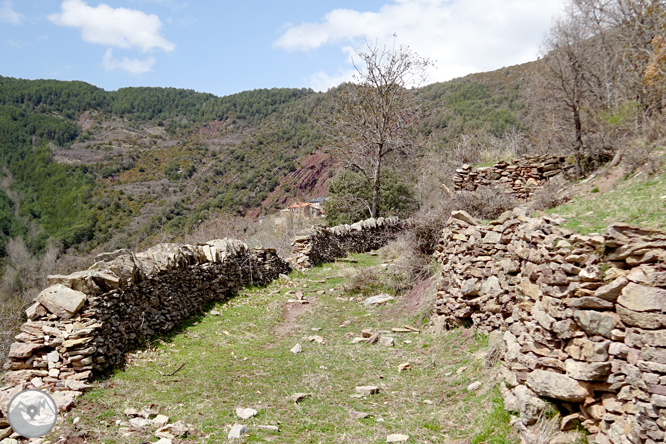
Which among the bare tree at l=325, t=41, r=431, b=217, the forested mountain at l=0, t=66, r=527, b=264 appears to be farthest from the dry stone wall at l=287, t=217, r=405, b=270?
the forested mountain at l=0, t=66, r=527, b=264

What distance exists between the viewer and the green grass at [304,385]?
4320 millimetres

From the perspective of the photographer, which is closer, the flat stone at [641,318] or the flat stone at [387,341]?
the flat stone at [641,318]

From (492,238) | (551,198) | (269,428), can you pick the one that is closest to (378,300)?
(492,238)

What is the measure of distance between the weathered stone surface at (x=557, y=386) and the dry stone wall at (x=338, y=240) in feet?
35.4

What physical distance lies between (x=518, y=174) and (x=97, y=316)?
362 inches

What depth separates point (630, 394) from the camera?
3084 millimetres

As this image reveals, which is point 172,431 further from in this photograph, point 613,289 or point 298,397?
point 613,289

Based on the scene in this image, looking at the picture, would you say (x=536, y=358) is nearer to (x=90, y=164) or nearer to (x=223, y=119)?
(x=90, y=164)

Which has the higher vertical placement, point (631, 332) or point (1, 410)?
point (631, 332)

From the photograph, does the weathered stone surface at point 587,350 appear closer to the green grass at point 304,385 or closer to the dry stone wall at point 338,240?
the green grass at point 304,385

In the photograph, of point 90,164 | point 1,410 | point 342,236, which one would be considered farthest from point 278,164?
point 1,410

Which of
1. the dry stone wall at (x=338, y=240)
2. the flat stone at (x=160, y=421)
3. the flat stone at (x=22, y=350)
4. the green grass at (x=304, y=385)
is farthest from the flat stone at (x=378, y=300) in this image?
the flat stone at (x=22, y=350)

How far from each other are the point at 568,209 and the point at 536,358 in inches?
107

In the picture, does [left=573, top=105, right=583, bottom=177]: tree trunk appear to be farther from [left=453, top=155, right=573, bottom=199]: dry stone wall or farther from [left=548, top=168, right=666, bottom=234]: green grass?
[left=548, top=168, right=666, bottom=234]: green grass
